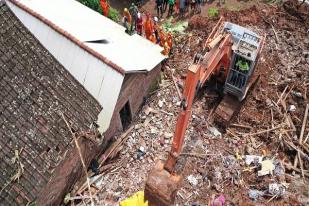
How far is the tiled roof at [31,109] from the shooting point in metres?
13.4

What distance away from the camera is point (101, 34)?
18125 mm

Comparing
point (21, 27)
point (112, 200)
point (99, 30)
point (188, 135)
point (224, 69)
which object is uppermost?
point (21, 27)

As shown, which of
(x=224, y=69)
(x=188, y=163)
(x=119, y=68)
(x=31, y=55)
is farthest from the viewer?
(x=224, y=69)

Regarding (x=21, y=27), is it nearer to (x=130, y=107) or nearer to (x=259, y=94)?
(x=130, y=107)

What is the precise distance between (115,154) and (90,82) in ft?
10.3

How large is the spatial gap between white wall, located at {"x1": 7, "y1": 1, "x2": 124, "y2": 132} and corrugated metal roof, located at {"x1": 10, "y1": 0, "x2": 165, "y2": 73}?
1.24 feet

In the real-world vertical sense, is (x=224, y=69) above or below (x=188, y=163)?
above

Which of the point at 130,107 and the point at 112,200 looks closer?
the point at 112,200

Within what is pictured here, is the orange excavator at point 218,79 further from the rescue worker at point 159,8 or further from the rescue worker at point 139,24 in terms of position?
the rescue worker at point 159,8

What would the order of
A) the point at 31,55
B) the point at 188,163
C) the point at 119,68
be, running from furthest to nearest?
1. the point at 188,163
2. the point at 119,68
3. the point at 31,55

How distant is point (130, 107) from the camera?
18266 millimetres

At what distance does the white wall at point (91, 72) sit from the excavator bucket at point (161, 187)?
2873 millimetres

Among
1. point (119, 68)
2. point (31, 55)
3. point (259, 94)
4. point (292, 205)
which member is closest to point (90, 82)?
point (119, 68)

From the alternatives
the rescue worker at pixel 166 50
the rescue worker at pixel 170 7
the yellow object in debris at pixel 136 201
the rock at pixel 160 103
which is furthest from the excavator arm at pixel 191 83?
the rescue worker at pixel 170 7
